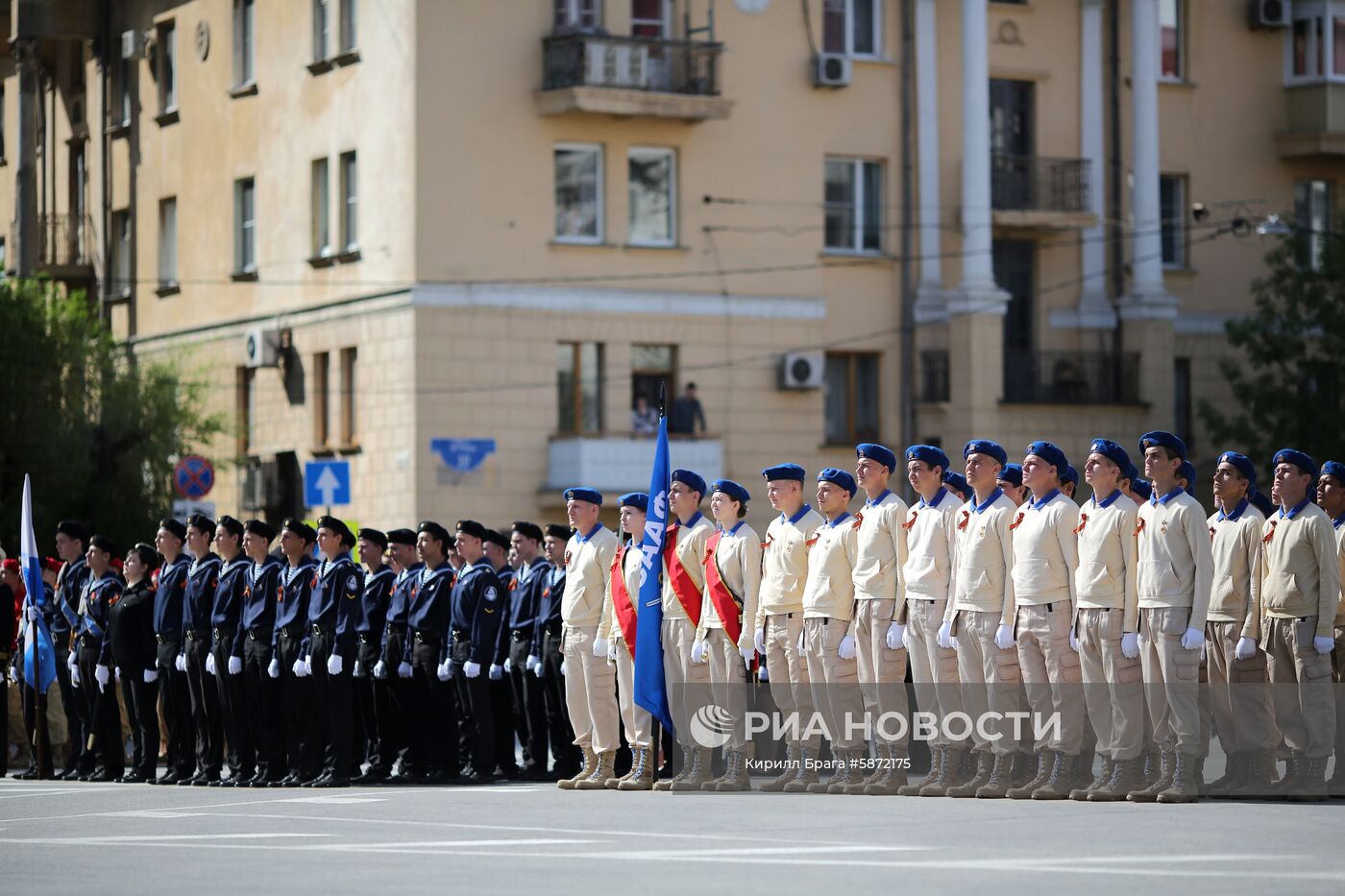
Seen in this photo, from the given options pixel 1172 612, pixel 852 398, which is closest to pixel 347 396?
pixel 852 398

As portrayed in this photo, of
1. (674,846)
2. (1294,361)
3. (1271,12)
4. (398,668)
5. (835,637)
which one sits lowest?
(674,846)

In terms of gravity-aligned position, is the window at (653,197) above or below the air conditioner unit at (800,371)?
above

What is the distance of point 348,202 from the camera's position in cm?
4038

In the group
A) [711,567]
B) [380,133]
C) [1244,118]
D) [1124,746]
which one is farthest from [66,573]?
[1244,118]

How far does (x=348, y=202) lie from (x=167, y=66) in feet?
24.0

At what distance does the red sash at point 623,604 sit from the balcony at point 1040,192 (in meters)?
25.2

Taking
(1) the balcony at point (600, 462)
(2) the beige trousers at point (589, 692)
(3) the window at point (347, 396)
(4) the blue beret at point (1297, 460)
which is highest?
(3) the window at point (347, 396)

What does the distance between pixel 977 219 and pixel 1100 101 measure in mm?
3684

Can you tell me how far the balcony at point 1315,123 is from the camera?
44.7 m

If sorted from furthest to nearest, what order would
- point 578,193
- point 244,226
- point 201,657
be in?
point 244,226 → point 578,193 → point 201,657

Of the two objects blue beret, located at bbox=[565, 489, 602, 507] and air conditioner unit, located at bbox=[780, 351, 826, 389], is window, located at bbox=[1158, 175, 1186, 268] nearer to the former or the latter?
air conditioner unit, located at bbox=[780, 351, 826, 389]

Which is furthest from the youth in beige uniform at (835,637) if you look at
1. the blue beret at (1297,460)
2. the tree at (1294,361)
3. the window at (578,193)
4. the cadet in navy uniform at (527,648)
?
the tree at (1294,361)

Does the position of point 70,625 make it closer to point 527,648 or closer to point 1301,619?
point 527,648

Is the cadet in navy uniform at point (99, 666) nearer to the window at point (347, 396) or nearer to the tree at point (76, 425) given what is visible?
the tree at point (76, 425)
